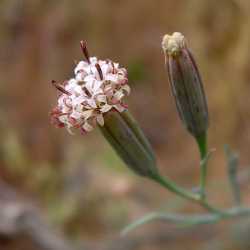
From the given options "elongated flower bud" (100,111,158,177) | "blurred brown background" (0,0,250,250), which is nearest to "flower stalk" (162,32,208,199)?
"elongated flower bud" (100,111,158,177)

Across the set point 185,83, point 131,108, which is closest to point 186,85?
point 185,83

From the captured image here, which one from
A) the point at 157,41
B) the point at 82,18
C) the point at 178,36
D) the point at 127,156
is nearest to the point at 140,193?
the point at 157,41

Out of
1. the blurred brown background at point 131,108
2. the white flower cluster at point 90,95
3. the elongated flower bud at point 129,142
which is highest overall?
the blurred brown background at point 131,108

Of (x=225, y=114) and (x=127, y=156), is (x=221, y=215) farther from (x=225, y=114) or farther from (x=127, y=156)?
(x=225, y=114)

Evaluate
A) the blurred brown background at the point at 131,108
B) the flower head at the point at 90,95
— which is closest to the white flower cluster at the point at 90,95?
the flower head at the point at 90,95

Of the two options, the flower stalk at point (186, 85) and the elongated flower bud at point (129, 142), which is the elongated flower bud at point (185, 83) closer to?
the flower stalk at point (186, 85)

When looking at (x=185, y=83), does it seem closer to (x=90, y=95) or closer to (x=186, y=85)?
(x=186, y=85)
